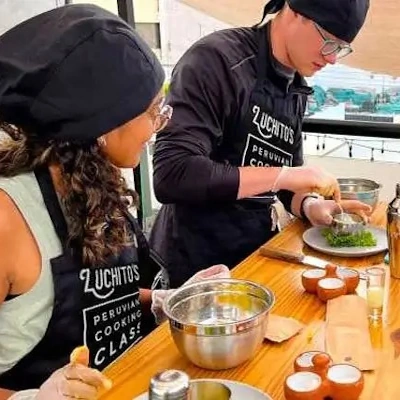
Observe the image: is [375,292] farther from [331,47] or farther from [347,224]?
[331,47]

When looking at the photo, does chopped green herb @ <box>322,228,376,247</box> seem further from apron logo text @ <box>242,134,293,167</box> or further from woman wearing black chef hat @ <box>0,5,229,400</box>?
woman wearing black chef hat @ <box>0,5,229,400</box>

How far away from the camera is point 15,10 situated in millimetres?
2666

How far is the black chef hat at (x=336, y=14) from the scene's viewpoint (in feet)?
5.81

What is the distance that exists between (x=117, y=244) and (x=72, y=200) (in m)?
0.15

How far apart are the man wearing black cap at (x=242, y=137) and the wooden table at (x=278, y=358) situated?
1.17 feet

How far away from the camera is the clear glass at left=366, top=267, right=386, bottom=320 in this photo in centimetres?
136

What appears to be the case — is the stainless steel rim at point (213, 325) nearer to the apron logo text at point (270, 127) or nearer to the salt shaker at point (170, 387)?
the salt shaker at point (170, 387)

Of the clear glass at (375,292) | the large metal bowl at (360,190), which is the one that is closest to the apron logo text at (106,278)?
the clear glass at (375,292)

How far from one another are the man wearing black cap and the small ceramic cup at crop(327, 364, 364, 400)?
751 mm

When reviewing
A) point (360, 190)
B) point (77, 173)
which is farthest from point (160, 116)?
point (360, 190)

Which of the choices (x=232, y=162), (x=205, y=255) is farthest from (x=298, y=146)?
(x=205, y=255)

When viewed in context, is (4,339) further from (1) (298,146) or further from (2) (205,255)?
(1) (298,146)

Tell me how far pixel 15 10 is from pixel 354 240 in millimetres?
1785

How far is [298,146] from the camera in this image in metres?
2.13
